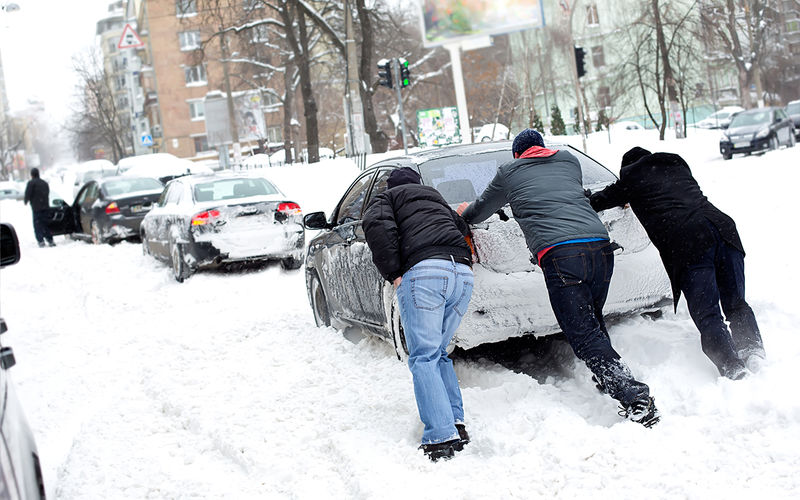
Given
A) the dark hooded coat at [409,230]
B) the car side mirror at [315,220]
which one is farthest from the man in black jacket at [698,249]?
the car side mirror at [315,220]

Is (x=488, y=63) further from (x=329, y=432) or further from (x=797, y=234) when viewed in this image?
(x=329, y=432)

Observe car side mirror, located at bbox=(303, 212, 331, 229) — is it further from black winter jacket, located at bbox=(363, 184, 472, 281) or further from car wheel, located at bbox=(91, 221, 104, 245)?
car wheel, located at bbox=(91, 221, 104, 245)

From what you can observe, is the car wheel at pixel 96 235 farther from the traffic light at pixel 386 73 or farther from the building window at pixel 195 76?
the building window at pixel 195 76

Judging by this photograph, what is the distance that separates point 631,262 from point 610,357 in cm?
102

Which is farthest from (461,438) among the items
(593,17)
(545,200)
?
(593,17)

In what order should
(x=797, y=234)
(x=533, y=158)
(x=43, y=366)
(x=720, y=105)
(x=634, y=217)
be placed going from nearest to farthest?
1. (x=533, y=158)
2. (x=634, y=217)
3. (x=43, y=366)
4. (x=797, y=234)
5. (x=720, y=105)

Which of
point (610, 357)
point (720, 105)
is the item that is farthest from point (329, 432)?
point (720, 105)

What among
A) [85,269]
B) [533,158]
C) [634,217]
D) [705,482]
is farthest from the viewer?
[85,269]

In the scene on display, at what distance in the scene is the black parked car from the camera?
2.27 m

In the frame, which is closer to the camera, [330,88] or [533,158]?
[533,158]

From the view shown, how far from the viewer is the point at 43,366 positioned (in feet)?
26.1

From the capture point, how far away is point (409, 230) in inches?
183

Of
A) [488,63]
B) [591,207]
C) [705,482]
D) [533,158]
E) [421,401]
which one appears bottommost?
[705,482]

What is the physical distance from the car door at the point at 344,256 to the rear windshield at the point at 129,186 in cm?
1127
